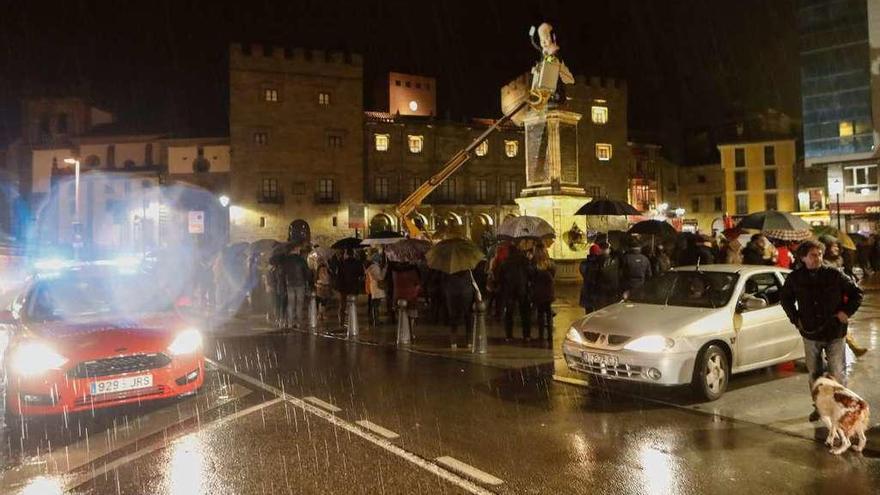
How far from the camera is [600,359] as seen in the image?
8039 millimetres

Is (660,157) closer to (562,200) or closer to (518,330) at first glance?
(562,200)

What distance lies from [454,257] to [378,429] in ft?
18.9

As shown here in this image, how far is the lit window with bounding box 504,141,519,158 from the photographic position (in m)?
59.5

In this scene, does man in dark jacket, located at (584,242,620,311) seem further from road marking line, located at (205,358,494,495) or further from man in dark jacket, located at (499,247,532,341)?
road marking line, located at (205,358,494,495)

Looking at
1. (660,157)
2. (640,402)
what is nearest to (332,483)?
(640,402)

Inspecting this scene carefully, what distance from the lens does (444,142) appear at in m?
56.5

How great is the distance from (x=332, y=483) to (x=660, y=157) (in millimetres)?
65922

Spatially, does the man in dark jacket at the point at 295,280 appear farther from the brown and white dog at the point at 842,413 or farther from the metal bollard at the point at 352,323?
the brown and white dog at the point at 842,413

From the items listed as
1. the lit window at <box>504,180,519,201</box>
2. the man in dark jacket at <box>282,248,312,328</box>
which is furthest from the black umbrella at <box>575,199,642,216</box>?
the lit window at <box>504,180,519,201</box>

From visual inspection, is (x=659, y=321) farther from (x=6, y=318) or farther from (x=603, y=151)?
(x=603, y=151)

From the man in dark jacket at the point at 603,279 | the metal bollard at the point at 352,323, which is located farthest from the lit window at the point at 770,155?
the metal bollard at the point at 352,323

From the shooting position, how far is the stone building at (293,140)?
4994 centimetres

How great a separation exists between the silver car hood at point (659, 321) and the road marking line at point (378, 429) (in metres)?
3.05

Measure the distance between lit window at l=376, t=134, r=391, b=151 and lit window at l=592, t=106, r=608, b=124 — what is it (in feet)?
60.9
